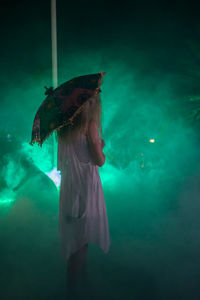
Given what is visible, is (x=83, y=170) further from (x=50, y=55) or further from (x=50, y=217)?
(x=50, y=55)

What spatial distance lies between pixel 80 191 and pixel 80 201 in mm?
84

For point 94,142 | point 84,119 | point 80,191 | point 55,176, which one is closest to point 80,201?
point 80,191

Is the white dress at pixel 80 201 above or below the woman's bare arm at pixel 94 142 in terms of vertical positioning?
below

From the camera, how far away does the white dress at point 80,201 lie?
150 centimetres

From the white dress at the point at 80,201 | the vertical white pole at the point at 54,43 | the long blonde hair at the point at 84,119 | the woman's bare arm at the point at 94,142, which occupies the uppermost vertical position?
the vertical white pole at the point at 54,43

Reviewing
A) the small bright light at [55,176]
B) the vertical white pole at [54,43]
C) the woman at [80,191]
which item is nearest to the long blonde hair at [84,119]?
the woman at [80,191]

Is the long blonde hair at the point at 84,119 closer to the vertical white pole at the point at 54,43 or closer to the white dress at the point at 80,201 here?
the white dress at the point at 80,201

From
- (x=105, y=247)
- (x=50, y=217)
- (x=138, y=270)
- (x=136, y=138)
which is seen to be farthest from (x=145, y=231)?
(x=136, y=138)

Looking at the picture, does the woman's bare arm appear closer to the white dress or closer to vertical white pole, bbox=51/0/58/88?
the white dress

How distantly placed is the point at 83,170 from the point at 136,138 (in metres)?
3.73

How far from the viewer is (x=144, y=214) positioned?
3359 mm

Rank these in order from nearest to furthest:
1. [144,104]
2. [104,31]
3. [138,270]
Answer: [138,270] → [104,31] → [144,104]

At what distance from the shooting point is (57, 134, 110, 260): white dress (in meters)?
1.50

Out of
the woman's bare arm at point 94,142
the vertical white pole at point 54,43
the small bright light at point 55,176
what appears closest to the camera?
the woman's bare arm at point 94,142
